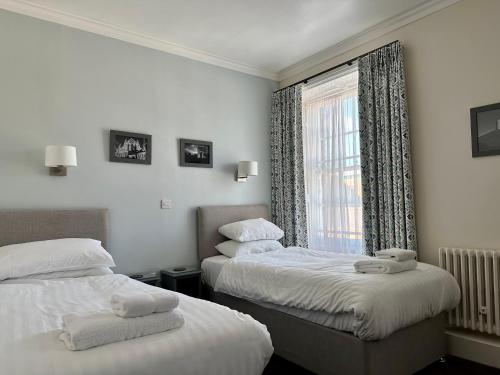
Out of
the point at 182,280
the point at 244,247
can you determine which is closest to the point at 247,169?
the point at 244,247

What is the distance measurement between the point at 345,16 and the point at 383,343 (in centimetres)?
285

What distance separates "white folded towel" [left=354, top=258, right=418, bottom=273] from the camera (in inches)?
98.7

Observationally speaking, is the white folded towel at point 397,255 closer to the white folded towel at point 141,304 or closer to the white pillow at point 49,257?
the white folded towel at point 141,304

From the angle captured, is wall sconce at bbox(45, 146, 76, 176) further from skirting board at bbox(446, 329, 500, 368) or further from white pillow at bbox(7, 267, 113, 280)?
skirting board at bbox(446, 329, 500, 368)

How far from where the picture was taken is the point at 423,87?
3.24 m

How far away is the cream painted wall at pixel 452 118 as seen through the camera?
9.18 ft

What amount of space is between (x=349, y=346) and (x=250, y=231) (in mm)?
1792

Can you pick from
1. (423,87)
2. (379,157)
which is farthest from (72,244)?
(423,87)

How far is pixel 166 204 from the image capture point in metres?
3.76

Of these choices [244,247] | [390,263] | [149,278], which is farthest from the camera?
[244,247]

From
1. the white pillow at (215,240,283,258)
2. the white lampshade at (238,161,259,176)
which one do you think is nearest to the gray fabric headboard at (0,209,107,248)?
the white pillow at (215,240,283,258)

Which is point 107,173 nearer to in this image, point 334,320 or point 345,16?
point 334,320

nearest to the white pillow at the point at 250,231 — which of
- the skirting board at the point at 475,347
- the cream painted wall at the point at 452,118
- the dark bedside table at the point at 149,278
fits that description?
the dark bedside table at the point at 149,278

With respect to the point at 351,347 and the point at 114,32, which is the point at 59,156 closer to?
the point at 114,32
